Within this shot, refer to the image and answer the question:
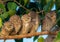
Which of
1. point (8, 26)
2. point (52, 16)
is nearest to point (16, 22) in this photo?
point (8, 26)

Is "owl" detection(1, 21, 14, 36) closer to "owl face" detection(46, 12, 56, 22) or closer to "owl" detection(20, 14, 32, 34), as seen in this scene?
"owl" detection(20, 14, 32, 34)

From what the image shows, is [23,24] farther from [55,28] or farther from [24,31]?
[55,28]

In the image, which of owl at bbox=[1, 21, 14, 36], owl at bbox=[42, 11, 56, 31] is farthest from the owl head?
owl at bbox=[42, 11, 56, 31]

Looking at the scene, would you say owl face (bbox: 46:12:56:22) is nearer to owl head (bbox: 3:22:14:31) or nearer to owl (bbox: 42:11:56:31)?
owl (bbox: 42:11:56:31)

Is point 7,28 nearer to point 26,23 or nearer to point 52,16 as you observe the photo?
point 26,23

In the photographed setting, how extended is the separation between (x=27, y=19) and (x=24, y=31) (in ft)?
0.16

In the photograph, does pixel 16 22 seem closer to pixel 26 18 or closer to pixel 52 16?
pixel 26 18

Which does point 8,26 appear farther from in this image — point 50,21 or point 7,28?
point 50,21

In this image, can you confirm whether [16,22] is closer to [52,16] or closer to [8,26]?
[8,26]

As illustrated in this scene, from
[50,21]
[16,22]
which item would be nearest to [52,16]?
[50,21]

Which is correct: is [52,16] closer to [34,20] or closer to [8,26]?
[34,20]

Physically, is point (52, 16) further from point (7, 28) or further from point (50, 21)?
point (7, 28)

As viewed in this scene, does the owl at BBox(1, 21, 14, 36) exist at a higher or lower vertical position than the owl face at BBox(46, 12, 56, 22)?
lower

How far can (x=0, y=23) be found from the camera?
783 mm
